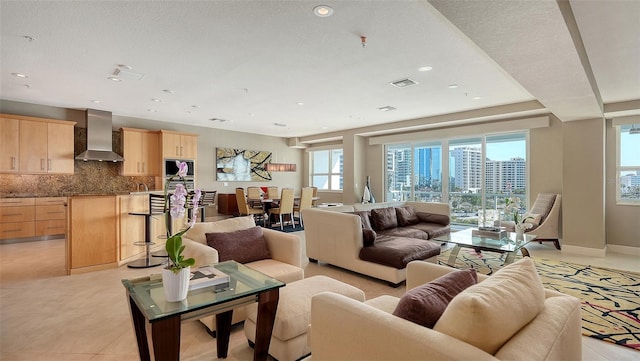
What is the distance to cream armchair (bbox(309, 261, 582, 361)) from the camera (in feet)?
3.28

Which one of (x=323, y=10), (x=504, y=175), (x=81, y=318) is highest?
(x=323, y=10)

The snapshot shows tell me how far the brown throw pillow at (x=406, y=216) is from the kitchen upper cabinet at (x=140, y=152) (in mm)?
5620

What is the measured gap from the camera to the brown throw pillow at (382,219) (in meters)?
4.73

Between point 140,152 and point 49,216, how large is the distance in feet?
6.78

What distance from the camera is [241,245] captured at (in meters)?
2.84

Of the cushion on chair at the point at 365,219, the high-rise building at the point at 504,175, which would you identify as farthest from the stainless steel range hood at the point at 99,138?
the high-rise building at the point at 504,175

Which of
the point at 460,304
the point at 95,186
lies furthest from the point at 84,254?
the point at 460,304

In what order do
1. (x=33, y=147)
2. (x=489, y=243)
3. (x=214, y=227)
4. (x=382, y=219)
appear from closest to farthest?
(x=214, y=227)
(x=489, y=243)
(x=382, y=219)
(x=33, y=147)

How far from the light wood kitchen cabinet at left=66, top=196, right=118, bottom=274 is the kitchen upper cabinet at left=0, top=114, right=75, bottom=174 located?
2.92 meters

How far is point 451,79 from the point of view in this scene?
4.21m

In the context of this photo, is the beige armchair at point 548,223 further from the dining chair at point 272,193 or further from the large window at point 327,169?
the dining chair at point 272,193

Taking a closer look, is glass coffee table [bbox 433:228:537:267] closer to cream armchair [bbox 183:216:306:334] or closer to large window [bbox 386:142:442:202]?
cream armchair [bbox 183:216:306:334]

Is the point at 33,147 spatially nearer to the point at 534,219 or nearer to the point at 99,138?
the point at 99,138

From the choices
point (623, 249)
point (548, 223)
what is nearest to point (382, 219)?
point (548, 223)
